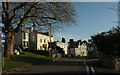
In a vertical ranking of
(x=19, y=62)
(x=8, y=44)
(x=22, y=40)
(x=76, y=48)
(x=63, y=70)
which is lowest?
(x=63, y=70)

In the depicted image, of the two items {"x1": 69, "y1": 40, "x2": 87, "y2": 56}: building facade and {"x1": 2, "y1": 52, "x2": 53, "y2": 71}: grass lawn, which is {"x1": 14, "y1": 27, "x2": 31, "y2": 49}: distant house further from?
{"x1": 69, "y1": 40, "x2": 87, "y2": 56}: building facade

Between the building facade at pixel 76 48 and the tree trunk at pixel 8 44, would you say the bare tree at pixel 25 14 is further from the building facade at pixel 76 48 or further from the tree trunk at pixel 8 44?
the building facade at pixel 76 48

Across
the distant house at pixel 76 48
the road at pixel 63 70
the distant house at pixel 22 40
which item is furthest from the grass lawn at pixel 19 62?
the distant house at pixel 76 48

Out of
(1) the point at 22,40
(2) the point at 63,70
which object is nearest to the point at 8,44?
(2) the point at 63,70

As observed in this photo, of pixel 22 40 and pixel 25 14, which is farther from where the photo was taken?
pixel 22 40

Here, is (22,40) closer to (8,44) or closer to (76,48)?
(8,44)

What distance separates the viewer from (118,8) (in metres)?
9.97

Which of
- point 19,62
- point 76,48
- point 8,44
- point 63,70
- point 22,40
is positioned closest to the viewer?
point 63,70

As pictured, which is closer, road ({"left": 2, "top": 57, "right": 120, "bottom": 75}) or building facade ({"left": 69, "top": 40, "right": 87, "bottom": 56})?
road ({"left": 2, "top": 57, "right": 120, "bottom": 75})

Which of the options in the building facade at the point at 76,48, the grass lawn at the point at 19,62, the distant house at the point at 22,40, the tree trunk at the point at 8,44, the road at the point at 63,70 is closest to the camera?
the road at the point at 63,70

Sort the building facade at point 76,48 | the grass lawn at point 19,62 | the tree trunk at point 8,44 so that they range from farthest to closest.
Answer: the building facade at point 76,48 < the tree trunk at point 8,44 < the grass lawn at point 19,62

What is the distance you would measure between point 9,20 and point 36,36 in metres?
32.9

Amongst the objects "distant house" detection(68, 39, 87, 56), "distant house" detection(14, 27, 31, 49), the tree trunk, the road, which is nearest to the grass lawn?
the tree trunk

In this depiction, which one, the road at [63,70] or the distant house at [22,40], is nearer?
the road at [63,70]
